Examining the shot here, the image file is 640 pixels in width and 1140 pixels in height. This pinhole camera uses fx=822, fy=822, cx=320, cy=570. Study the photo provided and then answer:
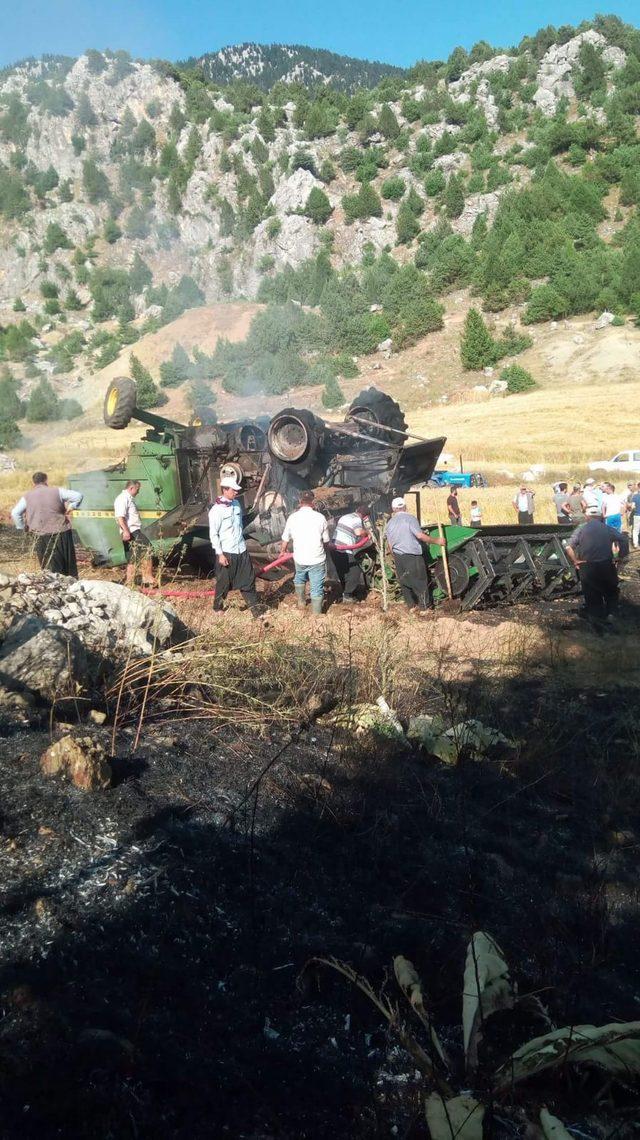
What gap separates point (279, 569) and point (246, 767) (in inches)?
264

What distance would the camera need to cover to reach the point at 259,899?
297cm

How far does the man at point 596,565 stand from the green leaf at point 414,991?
684 cm

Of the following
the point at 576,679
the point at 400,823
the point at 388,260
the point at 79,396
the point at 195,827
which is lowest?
the point at 576,679

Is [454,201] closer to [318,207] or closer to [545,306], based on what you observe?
[318,207]

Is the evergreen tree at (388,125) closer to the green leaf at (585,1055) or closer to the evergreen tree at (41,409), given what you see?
the evergreen tree at (41,409)

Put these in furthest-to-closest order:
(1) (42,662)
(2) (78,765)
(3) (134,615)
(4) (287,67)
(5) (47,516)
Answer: (4) (287,67) < (5) (47,516) < (3) (134,615) < (1) (42,662) < (2) (78,765)

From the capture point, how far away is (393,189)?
278ft

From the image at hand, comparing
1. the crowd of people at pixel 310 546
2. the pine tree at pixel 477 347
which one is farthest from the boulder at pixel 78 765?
the pine tree at pixel 477 347

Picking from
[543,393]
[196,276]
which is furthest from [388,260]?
[543,393]

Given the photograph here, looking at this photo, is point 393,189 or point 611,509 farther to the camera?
point 393,189

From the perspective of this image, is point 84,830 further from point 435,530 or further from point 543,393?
point 543,393

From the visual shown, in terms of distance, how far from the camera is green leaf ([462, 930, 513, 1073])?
2391 mm

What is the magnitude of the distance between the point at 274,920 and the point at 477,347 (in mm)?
52066

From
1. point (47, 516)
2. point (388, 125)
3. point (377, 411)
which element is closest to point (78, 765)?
point (47, 516)
